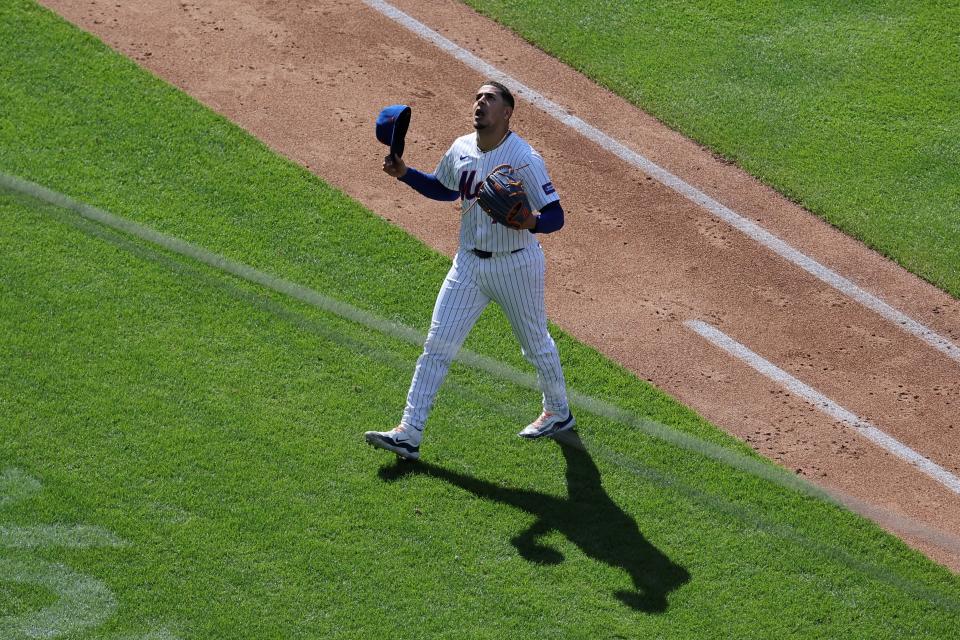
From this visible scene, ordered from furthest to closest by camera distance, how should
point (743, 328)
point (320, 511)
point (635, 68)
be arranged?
point (635, 68)
point (743, 328)
point (320, 511)

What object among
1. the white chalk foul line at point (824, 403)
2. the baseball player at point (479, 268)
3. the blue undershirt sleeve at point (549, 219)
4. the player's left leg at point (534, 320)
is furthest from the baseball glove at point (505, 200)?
the white chalk foul line at point (824, 403)

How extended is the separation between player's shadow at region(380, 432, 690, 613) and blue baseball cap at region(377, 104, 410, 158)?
67.3 inches

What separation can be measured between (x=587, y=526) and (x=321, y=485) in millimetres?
1403

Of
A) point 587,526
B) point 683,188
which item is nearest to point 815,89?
point 683,188

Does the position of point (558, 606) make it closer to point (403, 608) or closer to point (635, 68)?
point (403, 608)

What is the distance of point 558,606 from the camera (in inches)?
251

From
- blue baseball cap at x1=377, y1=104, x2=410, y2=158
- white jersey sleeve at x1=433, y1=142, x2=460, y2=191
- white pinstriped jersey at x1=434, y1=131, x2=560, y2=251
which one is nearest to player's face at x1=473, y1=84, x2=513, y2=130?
white pinstriped jersey at x1=434, y1=131, x2=560, y2=251

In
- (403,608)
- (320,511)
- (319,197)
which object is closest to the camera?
(403,608)

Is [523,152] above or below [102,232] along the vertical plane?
above

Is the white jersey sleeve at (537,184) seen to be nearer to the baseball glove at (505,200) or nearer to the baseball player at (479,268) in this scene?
the baseball player at (479,268)

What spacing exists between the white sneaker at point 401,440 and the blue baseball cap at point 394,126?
1460 mm

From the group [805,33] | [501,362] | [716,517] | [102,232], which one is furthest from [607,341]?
[805,33]

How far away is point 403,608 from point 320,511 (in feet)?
2.50

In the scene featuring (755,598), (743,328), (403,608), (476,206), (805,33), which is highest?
(805,33)
